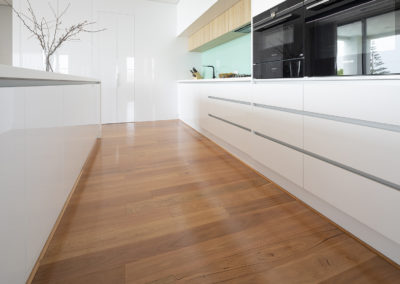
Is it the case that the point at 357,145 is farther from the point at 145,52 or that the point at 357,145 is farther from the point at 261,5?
the point at 145,52

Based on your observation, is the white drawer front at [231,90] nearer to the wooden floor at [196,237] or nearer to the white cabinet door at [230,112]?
the white cabinet door at [230,112]

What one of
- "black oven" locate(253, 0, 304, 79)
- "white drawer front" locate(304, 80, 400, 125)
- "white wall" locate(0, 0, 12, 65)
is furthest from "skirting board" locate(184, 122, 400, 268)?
"white wall" locate(0, 0, 12, 65)

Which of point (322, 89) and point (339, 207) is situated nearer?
→ point (339, 207)

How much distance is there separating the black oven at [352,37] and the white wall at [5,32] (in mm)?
6911

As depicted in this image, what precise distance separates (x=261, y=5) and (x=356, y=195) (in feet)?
5.48

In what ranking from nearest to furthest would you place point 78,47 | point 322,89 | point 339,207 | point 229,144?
point 339,207 → point 322,89 → point 229,144 → point 78,47

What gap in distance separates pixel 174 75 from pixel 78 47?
196 centimetres

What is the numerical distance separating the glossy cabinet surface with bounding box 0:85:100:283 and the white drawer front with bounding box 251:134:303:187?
1.46 metres

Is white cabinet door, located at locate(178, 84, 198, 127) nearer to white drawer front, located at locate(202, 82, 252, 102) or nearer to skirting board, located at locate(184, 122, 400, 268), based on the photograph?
white drawer front, located at locate(202, 82, 252, 102)

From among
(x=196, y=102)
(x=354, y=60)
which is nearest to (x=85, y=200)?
(x=354, y=60)

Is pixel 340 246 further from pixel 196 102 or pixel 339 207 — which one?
pixel 196 102

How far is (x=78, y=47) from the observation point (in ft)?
16.4

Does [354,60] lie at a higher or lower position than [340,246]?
higher

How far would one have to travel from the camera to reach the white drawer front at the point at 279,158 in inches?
69.0
